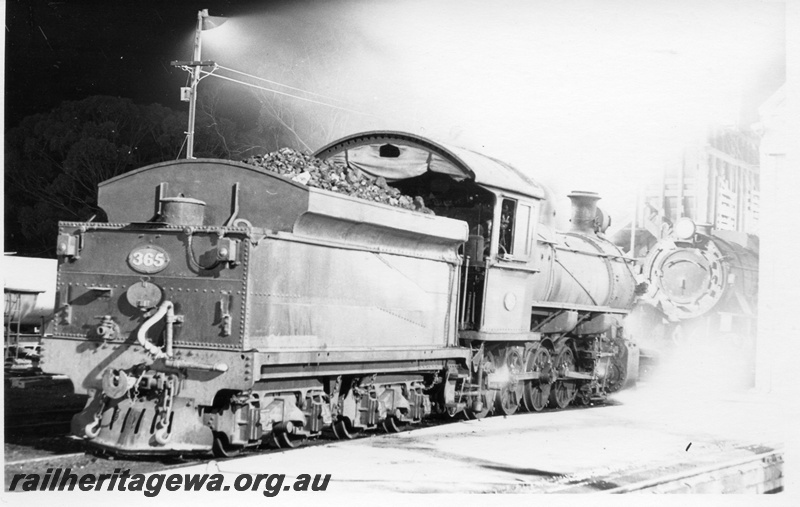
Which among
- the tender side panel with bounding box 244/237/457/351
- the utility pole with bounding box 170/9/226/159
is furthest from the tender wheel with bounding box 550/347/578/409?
the utility pole with bounding box 170/9/226/159

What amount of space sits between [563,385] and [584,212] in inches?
147

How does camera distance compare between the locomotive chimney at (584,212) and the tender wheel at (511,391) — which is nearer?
the tender wheel at (511,391)

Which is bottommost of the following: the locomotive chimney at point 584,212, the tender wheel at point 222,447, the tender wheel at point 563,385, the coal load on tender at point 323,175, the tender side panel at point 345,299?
the tender wheel at point 222,447

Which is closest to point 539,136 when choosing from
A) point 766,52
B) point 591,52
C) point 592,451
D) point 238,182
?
point 591,52

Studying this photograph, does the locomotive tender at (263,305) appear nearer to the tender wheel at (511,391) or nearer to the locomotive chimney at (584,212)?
the tender wheel at (511,391)

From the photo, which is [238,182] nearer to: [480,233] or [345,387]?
[345,387]

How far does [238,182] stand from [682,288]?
1352 cm

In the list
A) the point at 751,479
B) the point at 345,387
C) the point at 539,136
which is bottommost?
the point at 751,479

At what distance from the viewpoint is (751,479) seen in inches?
375

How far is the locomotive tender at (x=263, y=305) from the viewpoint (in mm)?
7816

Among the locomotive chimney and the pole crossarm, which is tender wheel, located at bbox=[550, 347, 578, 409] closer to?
the locomotive chimney

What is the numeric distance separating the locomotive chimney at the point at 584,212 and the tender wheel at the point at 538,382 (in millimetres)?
3628

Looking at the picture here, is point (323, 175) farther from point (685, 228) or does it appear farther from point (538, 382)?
point (685, 228)

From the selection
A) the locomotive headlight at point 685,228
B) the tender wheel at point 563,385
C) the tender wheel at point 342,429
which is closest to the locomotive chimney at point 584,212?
the tender wheel at point 563,385
